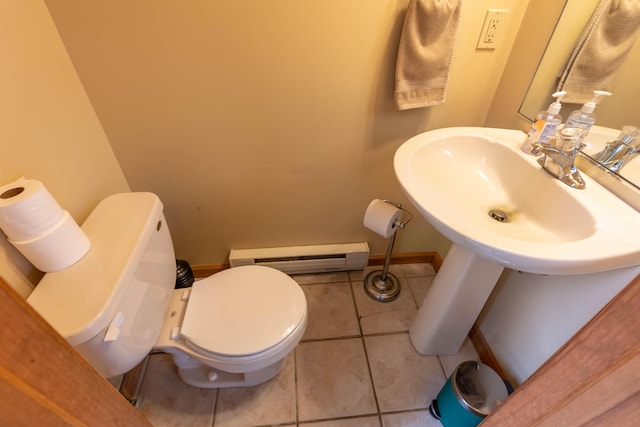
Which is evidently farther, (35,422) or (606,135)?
(606,135)

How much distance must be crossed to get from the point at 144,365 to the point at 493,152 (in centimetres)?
162

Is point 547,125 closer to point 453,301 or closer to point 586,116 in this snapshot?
point 586,116

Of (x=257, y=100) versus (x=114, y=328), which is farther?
(x=257, y=100)

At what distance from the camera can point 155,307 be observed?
944 millimetres

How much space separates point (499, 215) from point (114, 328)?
3.61 feet

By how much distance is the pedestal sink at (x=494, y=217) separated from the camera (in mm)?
605

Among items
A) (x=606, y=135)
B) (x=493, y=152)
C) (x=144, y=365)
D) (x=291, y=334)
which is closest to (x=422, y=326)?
(x=291, y=334)

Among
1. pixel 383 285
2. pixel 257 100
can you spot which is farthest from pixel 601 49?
pixel 383 285

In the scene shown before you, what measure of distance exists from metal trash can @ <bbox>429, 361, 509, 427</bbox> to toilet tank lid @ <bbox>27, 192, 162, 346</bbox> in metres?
1.08

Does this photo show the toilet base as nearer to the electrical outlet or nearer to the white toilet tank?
the white toilet tank

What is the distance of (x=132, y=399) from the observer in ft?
3.88

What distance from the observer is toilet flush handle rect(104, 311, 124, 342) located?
2.32ft

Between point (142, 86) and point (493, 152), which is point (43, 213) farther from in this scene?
point (493, 152)

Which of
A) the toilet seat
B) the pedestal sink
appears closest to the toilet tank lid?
the toilet seat
